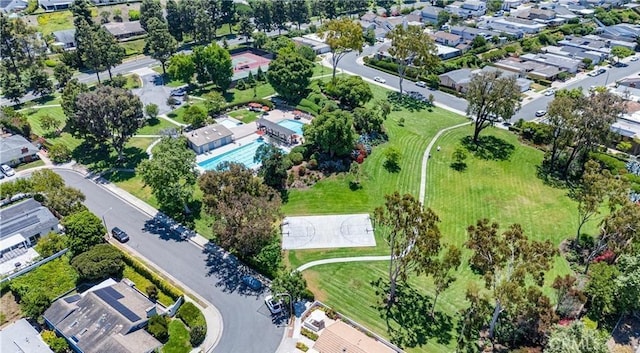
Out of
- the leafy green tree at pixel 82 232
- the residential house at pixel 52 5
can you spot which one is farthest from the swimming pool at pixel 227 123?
the residential house at pixel 52 5

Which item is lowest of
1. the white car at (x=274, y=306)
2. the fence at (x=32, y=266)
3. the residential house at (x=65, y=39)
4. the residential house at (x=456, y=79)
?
the white car at (x=274, y=306)

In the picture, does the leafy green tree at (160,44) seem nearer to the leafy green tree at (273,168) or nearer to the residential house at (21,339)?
the leafy green tree at (273,168)

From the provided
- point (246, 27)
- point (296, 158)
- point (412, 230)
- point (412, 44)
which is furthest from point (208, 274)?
point (246, 27)

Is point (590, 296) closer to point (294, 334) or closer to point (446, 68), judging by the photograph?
point (294, 334)

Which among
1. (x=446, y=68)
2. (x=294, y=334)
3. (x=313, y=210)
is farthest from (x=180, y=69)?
(x=294, y=334)

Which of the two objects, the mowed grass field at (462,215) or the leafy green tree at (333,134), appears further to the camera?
the leafy green tree at (333,134)

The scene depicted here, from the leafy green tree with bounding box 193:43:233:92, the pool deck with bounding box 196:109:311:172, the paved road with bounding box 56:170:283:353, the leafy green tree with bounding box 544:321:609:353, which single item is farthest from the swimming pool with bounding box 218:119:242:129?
the leafy green tree with bounding box 544:321:609:353
